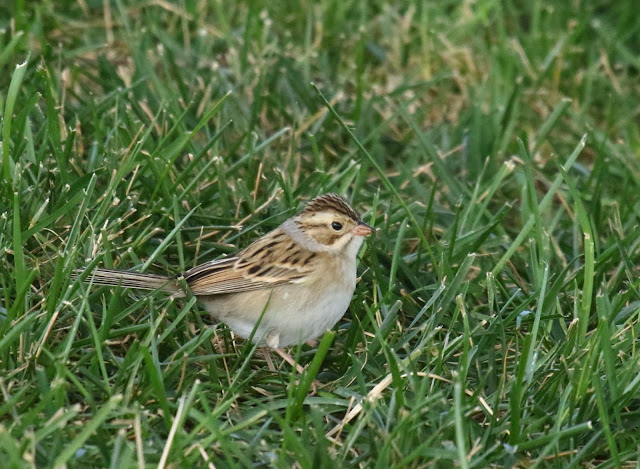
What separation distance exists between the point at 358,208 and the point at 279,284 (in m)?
1.23

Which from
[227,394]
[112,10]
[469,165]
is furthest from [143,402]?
[112,10]

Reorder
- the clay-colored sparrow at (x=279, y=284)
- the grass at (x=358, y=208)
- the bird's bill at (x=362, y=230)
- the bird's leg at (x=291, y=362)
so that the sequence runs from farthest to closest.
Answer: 1. the bird's bill at (x=362, y=230)
2. the clay-colored sparrow at (x=279, y=284)
3. the bird's leg at (x=291, y=362)
4. the grass at (x=358, y=208)

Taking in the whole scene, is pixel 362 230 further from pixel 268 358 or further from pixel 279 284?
pixel 268 358

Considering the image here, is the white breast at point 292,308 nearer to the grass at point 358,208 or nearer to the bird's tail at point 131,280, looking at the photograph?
the grass at point 358,208

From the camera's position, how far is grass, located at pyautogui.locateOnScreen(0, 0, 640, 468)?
11.5 feet

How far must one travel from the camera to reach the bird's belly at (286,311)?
13.5 ft

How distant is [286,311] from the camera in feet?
13.7

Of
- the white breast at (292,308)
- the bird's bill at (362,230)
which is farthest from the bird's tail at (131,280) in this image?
the bird's bill at (362,230)

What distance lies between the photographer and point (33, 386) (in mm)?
3566

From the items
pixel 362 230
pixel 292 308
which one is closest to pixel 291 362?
pixel 292 308

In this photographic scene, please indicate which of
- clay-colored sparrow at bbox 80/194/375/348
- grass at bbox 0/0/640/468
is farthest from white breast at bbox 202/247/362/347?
grass at bbox 0/0/640/468

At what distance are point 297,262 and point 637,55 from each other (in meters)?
3.94

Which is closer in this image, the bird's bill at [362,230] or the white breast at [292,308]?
the white breast at [292,308]

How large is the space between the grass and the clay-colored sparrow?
0.31ft
